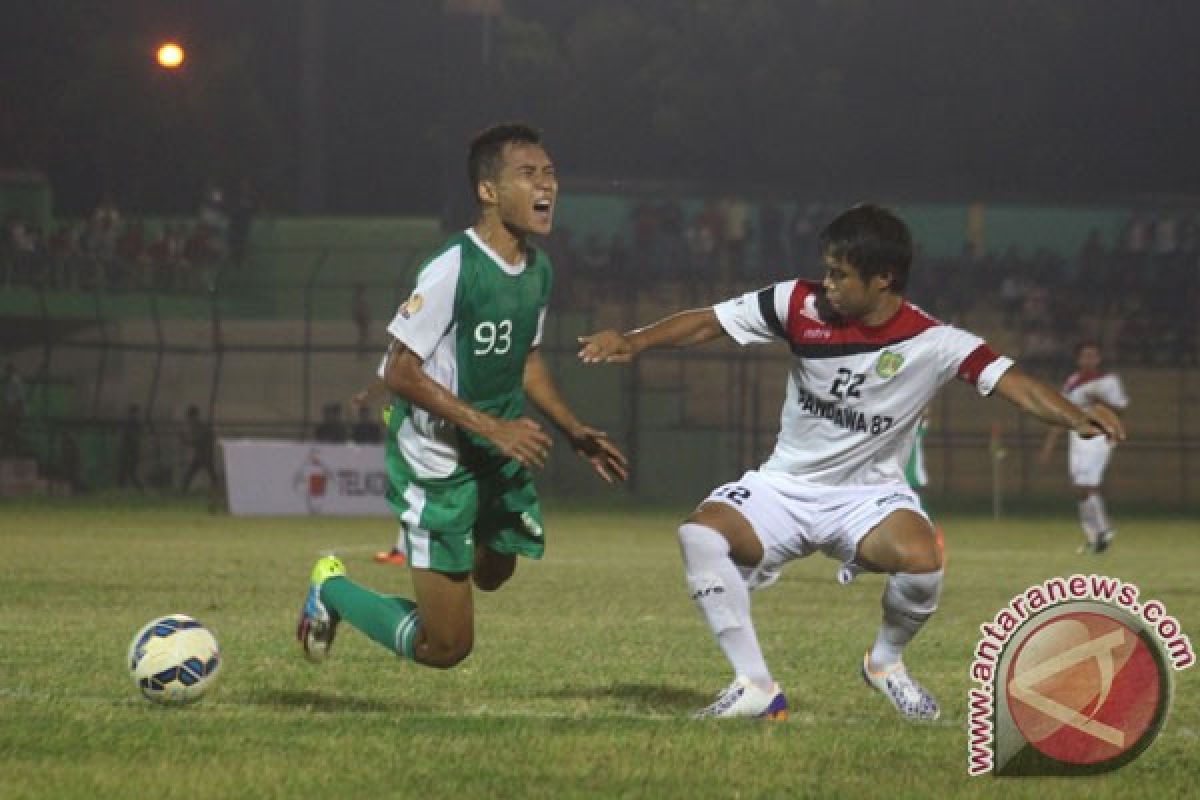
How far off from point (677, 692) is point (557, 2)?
4901 cm

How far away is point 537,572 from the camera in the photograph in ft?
59.3

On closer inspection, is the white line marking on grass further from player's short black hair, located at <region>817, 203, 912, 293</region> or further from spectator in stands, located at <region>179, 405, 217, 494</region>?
spectator in stands, located at <region>179, 405, 217, 494</region>

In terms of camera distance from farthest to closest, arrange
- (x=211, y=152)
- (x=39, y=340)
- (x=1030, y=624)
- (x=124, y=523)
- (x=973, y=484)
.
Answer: (x=211, y=152)
(x=973, y=484)
(x=39, y=340)
(x=124, y=523)
(x=1030, y=624)

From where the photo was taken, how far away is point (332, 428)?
32719 millimetres

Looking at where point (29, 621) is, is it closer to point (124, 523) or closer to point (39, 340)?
point (124, 523)

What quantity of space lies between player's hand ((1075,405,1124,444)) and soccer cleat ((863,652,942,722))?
3.94 ft

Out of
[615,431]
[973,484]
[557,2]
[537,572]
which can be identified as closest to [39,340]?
Answer: [615,431]

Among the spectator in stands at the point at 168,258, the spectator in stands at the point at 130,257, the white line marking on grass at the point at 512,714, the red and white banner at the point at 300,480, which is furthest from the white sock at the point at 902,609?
the spectator in stands at the point at 168,258

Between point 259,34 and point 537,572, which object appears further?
point 259,34

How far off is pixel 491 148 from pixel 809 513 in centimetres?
180

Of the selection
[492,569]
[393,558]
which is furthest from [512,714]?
[393,558]

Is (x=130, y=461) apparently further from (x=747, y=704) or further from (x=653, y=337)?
(x=747, y=704)

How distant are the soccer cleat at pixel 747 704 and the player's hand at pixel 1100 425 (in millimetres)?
1429

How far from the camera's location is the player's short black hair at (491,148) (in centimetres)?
813
